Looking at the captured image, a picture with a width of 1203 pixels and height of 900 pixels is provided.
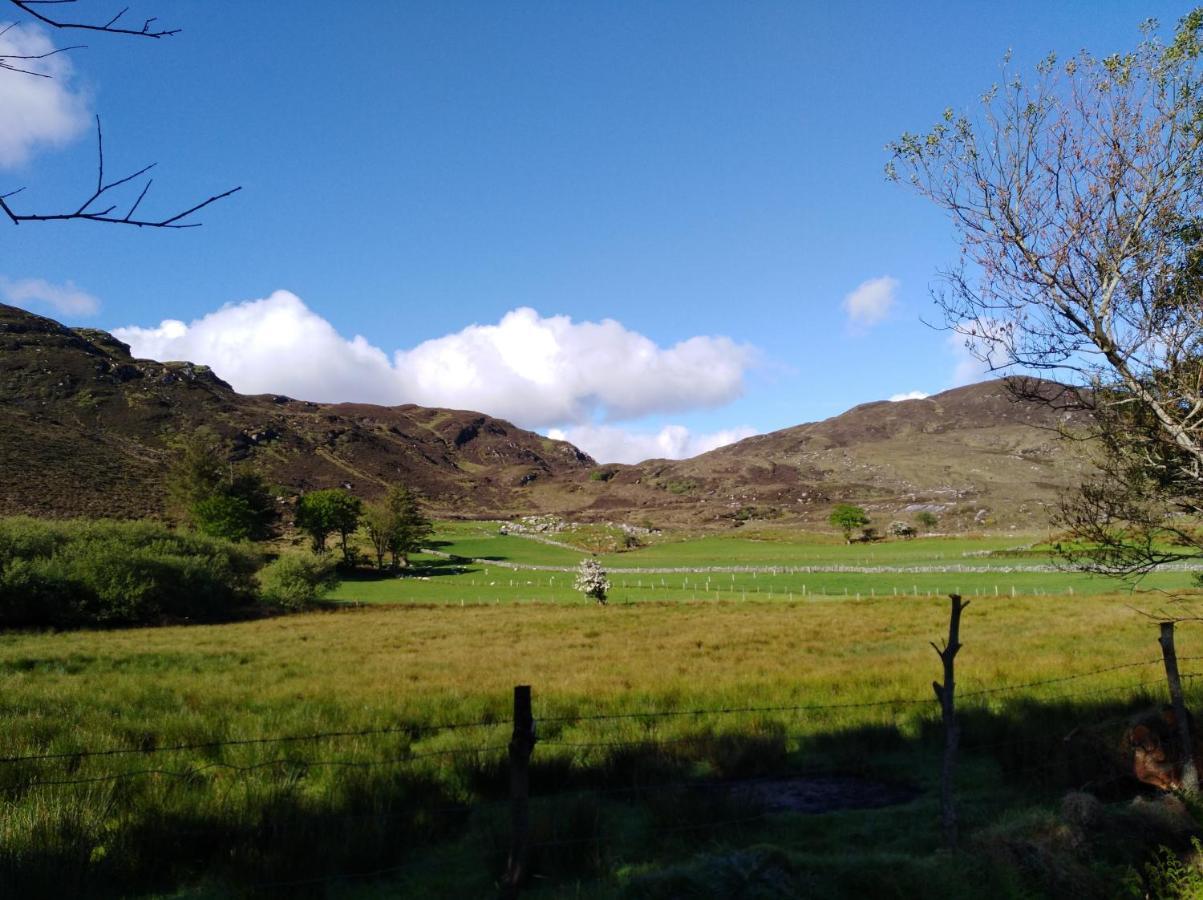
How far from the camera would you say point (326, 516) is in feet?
289

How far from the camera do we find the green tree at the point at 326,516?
86.9m

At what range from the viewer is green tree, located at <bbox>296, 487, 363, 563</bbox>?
86938 millimetres

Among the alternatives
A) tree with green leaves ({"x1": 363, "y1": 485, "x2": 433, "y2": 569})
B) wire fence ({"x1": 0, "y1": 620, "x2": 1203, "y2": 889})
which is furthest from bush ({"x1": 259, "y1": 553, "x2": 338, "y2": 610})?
wire fence ({"x1": 0, "y1": 620, "x2": 1203, "y2": 889})

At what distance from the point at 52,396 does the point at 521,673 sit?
135 metres

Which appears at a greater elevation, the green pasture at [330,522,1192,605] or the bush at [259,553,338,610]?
the bush at [259,553,338,610]

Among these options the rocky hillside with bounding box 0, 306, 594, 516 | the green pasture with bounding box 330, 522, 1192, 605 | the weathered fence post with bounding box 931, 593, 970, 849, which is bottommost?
the green pasture with bounding box 330, 522, 1192, 605

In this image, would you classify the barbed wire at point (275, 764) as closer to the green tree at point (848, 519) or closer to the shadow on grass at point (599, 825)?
the shadow on grass at point (599, 825)

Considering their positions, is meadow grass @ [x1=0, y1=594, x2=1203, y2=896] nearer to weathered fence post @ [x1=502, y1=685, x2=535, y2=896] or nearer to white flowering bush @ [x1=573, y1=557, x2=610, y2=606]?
weathered fence post @ [x1=502, y1=685, x2=535, y2=896]

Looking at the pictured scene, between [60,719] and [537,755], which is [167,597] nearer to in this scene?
[60,719]

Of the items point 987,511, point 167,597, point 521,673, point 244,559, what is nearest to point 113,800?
point 521,673

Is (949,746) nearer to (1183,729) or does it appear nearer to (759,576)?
(1183,729)

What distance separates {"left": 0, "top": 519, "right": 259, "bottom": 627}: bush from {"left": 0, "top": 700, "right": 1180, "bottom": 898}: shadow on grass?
108 feet

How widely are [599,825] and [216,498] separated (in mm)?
77033

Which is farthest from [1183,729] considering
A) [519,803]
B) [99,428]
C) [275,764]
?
[99,428]
